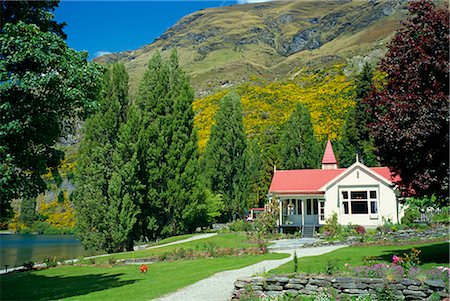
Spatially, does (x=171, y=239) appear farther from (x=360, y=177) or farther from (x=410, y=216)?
(x=410, y=216)

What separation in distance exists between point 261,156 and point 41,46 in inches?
1782

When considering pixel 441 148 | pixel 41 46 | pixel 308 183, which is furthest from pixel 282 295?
pixel 308 183

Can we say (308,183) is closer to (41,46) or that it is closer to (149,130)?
(149,130)

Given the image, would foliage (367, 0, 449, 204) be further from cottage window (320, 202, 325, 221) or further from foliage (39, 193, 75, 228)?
foliage (39, 193, 75, 228)

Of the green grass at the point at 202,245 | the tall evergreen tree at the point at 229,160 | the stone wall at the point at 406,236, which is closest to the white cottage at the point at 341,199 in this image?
the green grass at the point at 202,245

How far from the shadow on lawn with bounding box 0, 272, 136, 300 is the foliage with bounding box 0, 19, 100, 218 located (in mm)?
2940

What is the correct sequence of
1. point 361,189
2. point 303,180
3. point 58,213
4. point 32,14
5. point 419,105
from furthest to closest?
point 58,213 → point 303,180 → point 361,189 → point 32,14 → point 419,105

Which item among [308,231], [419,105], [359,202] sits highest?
[419,105]

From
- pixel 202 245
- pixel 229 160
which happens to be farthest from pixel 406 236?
pixel 229 160

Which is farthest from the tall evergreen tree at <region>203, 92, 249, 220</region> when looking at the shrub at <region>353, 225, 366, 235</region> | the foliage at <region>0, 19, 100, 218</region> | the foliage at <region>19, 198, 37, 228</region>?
the foliage at <region>19, 198, 37, 228</region>

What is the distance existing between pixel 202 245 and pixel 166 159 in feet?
35.2

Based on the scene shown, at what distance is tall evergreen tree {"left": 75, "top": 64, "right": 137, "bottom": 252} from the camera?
99.5 feet

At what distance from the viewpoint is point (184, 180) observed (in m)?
35.6

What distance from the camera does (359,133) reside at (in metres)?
50.2
